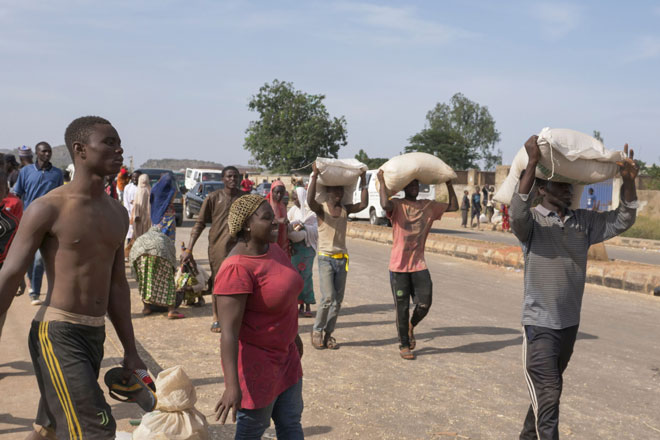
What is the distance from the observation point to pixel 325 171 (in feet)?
24.3

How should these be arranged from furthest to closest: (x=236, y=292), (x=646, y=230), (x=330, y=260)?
(x=646, y=230) → (x=330, y=260) → (x=236, y=292)

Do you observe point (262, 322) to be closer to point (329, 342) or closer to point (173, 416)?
point (173, 416)

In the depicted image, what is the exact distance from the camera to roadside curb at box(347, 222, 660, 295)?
36.5 ft

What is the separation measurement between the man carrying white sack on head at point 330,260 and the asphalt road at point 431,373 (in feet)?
0.81

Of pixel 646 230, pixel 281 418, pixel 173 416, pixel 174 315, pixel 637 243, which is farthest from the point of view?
pixel 646 230

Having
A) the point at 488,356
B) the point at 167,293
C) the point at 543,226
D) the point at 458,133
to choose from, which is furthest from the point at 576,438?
the point at 458,133

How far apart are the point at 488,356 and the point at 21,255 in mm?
5094

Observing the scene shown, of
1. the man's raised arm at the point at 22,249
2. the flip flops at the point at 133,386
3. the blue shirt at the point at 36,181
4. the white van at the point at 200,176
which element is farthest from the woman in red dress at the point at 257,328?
the white van at the point at 200,176

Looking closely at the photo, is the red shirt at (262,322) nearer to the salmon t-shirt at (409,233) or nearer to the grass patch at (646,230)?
the salmon t-shirt at (409,233)

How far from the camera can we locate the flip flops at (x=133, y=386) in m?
3.30

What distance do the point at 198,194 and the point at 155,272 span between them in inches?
721

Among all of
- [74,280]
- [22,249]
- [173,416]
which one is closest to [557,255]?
[173,416]

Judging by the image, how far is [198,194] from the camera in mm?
26250

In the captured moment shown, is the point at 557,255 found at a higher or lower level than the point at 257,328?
higher
